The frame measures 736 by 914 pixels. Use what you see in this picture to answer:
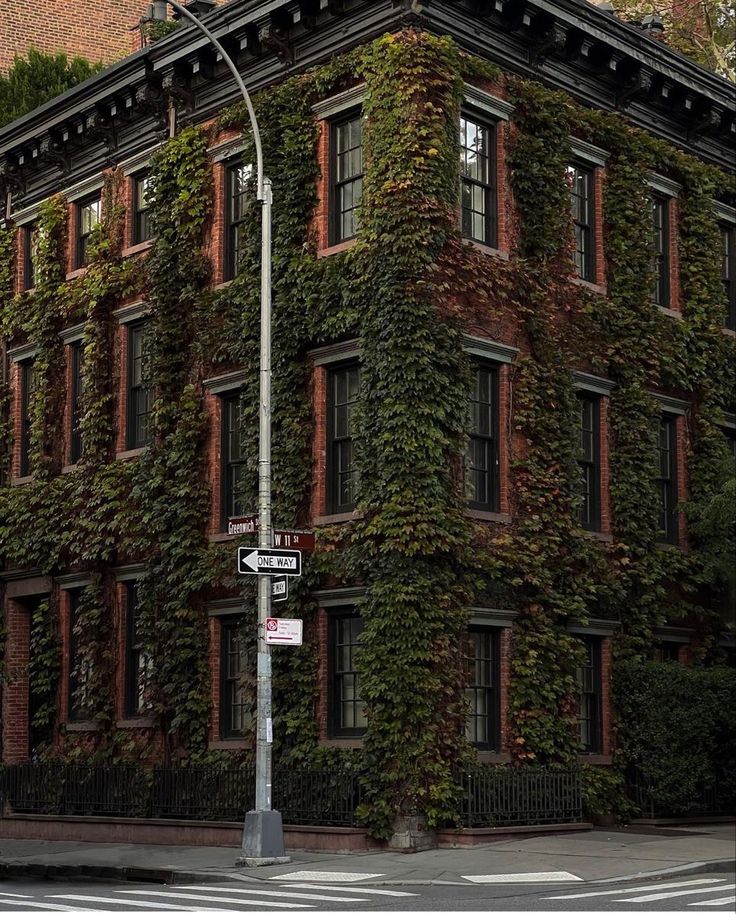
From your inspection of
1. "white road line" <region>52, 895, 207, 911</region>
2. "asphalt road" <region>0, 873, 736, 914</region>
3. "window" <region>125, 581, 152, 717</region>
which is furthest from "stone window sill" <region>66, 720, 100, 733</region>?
"white road line" <region>52, 895, 207, 911</region>

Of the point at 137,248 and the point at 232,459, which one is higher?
the point at 137,248

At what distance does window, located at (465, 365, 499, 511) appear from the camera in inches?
953

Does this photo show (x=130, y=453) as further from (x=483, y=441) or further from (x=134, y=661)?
(x=483, y=441)

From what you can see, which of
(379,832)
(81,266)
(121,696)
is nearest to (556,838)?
(379,832)

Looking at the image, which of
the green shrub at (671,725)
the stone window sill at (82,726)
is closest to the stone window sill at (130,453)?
the stone window sill at (82,726)

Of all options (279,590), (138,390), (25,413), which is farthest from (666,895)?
→ (25,413)

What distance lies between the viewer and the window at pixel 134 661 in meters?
27.5

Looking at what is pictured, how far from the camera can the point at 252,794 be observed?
24047 millimetres

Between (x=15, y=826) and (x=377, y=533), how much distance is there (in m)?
10.8

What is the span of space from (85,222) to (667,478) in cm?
1247

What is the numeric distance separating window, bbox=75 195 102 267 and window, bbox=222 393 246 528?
6.16 meters

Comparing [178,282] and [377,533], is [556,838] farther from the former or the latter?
[178,282]

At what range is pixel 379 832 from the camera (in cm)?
2186

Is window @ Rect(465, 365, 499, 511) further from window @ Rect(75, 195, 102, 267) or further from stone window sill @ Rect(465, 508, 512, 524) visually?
window @ Rect(75, 195, 102, 267)
